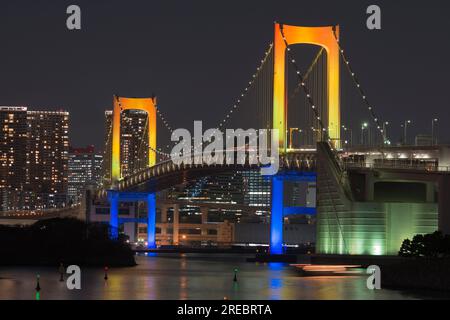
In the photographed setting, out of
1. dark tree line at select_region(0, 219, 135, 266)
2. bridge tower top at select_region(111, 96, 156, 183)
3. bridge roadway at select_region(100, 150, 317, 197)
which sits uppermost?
bridge tower top at select_region(111, 96, 156, 183)

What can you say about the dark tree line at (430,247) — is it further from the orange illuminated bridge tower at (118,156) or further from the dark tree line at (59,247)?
the orange illuminated bridge tower at (118,156)

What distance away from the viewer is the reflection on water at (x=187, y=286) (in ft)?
118

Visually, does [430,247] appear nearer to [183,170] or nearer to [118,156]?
[183,170]

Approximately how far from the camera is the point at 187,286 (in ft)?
135

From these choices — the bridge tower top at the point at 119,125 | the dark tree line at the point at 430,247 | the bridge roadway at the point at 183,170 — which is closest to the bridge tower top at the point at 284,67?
the bridge roadway at the point at 183,170

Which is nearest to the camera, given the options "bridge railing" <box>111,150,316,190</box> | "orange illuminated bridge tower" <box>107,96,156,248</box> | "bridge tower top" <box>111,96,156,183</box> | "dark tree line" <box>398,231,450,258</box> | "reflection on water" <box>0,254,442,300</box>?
"reflection on water" <box>0,254,442,300</box>

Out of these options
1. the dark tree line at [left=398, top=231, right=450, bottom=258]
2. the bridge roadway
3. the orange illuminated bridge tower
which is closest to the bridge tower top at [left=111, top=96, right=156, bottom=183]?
the orange illuminated bridge tower

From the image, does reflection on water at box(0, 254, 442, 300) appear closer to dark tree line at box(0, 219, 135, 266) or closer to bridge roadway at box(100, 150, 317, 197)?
dark tree line at box(0, 219, 135, 266)

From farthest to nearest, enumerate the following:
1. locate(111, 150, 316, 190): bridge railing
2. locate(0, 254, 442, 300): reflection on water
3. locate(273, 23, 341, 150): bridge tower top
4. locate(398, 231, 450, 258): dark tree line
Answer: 1. locate(111, 150, 316, 190): bridge railing
2. locate(273, 23, 341, 150): bridge tower top
3. locate(398, 231, 450, 258): dark tree line
4. locate(0, 254, 442, 300): reflection on water

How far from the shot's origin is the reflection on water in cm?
3606
